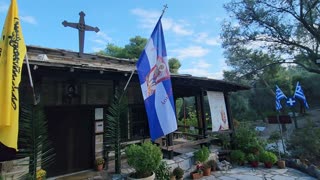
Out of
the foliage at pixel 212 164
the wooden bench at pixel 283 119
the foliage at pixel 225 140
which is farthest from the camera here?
the foliage at pixel 225 140

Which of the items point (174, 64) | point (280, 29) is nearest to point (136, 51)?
point (174, 64)

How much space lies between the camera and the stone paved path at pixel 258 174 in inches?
260

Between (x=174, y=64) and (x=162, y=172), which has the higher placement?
(x=174, y=64)

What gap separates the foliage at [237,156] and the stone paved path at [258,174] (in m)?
0.39

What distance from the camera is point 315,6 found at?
13.1 metres

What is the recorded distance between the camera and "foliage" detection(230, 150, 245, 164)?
7988 millimetres

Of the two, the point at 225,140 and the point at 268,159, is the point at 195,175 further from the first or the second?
the point at 268,159

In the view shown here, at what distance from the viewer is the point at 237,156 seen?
8.02 metres

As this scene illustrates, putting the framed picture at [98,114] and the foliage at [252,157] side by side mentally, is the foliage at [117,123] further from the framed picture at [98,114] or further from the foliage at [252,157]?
the foliage at [252,157]

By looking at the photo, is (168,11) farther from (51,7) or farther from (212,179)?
(212,179)

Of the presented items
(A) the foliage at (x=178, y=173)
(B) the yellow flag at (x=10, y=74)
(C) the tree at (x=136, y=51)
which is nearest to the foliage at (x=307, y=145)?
(A) the foliage at (x=178, y=173)

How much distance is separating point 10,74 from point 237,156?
283 inches

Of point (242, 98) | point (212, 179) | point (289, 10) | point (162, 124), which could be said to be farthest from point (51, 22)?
point (242, 98)

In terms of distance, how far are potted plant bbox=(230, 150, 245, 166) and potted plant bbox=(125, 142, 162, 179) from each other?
4.04m
